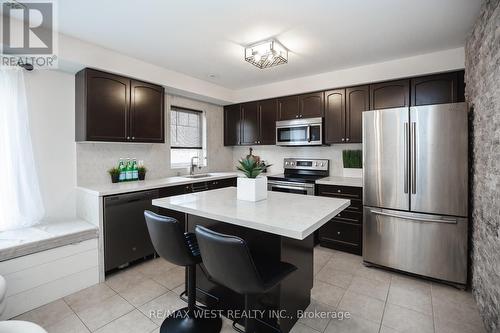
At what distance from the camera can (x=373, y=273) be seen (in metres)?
2.74

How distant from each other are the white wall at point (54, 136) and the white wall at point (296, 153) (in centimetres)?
299

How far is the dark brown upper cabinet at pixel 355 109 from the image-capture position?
11.1 feet

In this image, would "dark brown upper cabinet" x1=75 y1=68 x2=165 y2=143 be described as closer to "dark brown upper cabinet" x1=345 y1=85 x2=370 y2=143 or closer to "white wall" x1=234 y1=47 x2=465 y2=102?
"white wall" x1=234 y1=47 x2=465 y2=102

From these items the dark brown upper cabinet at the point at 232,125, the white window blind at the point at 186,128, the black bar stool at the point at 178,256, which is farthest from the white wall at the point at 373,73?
the black bar stool at the point at 178,256

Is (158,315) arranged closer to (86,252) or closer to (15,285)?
(86,252)

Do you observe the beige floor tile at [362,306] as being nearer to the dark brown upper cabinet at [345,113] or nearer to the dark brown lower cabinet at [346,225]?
the dark brown lower cabinet at [346,225]

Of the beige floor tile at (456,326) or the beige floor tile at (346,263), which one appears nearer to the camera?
the beige floor tile at (456,326)

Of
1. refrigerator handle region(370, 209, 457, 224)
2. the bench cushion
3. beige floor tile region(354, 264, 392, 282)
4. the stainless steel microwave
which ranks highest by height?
the stainless steel microwave

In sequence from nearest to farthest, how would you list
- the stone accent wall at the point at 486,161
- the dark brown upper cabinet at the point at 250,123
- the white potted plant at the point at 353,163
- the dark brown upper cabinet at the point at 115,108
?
1. the stone accent wall at the point at 486,161
2. the dark brown upper cabinet at the point at 115,108
3. the white potted plant at the point at 353,163
4. the dark brown upper cabinet at the point at 250,123

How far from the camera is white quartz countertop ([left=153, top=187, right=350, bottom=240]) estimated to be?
4.44 ft

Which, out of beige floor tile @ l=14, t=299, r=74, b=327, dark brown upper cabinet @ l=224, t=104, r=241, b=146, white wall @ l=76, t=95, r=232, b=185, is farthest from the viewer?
dark brown upper cabinet @ l=224, t=104, r=241, b=146

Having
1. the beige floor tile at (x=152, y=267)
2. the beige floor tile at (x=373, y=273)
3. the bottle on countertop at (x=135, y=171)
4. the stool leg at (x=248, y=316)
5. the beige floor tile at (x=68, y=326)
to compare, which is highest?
the bottle on countertop at (x=135, y=171)

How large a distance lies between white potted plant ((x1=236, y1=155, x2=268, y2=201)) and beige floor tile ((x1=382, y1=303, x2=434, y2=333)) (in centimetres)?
143

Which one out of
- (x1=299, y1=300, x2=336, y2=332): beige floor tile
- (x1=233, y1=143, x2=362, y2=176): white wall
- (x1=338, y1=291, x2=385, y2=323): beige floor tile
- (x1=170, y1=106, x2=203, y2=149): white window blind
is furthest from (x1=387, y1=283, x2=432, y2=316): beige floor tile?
(x1=170, y1=106, x2=203, y2=149): white window blind
